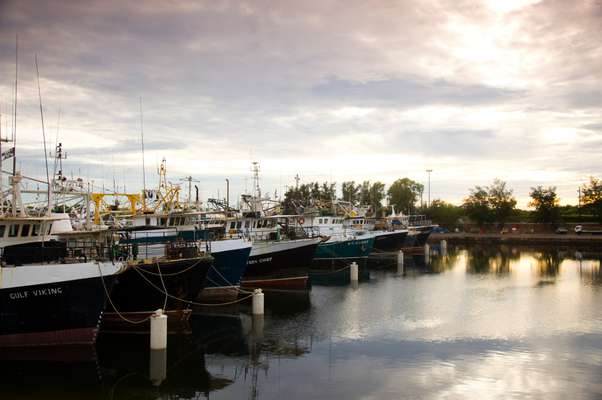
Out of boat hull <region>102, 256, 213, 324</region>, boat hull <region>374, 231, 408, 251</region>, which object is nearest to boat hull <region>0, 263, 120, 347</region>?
boat hull <region>102, 256, 213, 324</region>

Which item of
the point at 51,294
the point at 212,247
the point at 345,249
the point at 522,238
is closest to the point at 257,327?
the point at 212,247

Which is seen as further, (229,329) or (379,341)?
(229,329)

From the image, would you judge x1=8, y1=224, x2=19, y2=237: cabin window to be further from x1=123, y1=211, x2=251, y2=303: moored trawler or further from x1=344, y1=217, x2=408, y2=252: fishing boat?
x1=344, y1=217, x2=408, y2=252: fishing boat

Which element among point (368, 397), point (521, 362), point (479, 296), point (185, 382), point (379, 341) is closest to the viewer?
point (368, 397)

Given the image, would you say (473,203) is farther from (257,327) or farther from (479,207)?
(257,327)

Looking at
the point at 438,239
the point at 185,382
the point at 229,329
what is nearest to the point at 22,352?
the point at 185,382

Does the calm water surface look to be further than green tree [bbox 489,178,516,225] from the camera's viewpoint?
No

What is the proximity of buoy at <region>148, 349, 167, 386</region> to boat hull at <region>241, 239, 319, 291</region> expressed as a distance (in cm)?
1602

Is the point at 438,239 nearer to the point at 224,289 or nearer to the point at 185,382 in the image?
the point at 224,289

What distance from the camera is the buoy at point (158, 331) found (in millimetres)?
19469

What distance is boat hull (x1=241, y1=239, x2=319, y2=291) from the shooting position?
36.0m

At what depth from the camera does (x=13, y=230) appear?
850 inches

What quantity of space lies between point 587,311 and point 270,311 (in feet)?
54.6

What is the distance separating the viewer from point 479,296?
3428cm
